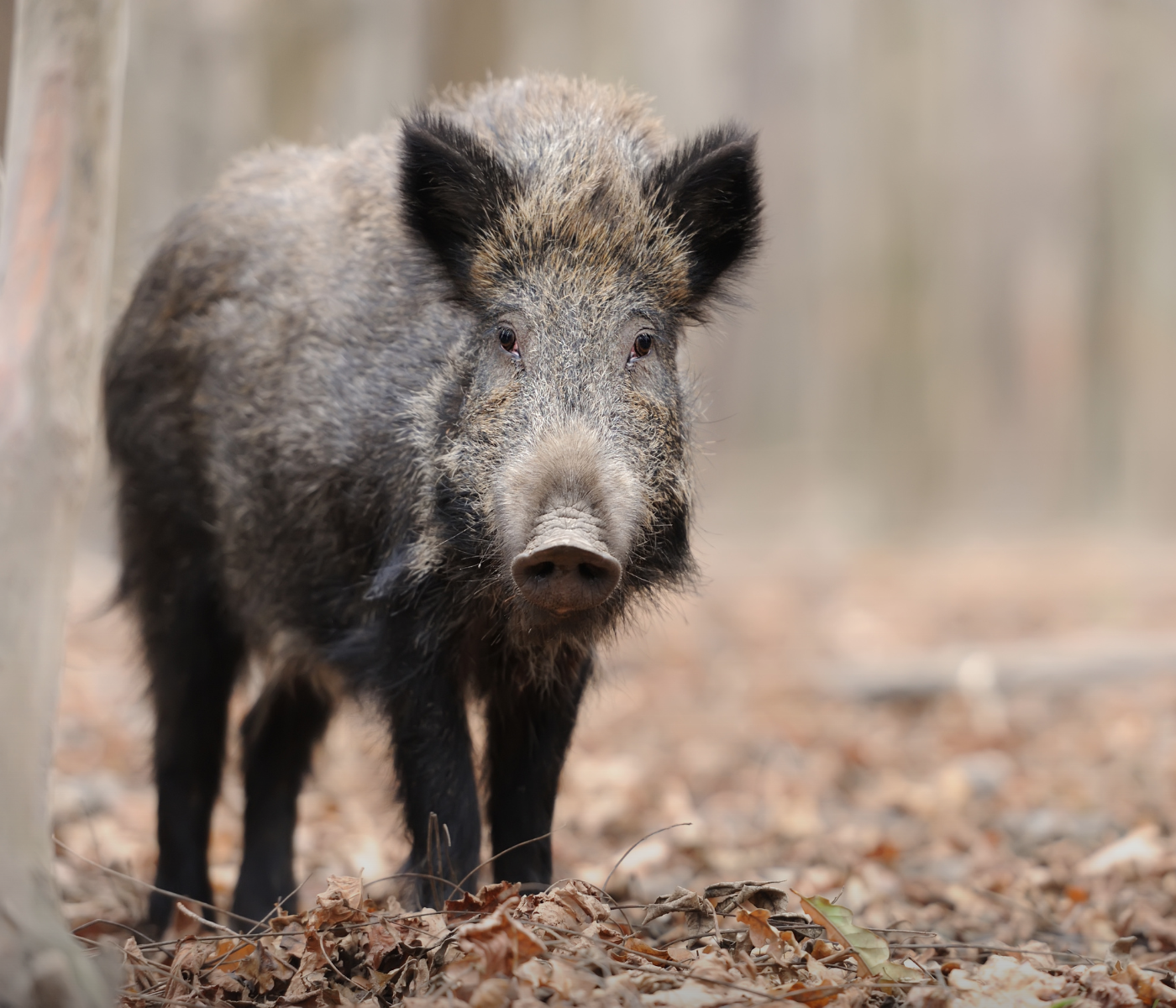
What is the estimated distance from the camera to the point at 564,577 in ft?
11.2

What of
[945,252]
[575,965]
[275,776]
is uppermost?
[945,252]

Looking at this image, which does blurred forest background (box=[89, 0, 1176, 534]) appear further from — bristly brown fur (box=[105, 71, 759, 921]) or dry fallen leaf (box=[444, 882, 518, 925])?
dry fallen leaf (box=[444, 882, 518, 925])

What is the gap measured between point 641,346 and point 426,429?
0.74 meters

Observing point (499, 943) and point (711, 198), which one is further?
point (711, 198)

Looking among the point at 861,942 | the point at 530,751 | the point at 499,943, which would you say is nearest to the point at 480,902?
the point at 499,943

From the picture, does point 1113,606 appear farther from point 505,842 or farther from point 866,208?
point 866,208

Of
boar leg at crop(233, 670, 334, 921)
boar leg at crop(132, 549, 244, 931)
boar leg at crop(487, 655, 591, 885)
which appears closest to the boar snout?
boar leg at crop(487, 655, 591, 885)

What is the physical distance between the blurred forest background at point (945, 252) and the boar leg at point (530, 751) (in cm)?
1547

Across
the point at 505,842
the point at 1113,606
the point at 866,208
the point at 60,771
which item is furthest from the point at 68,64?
the point at 866,208

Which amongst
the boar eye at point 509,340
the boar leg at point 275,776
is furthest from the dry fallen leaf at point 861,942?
the boar leg at point 275,776

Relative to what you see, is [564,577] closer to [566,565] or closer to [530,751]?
[566,565]

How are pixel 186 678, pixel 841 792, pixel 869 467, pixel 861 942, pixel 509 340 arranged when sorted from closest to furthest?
1. pixel 861 942
2. pixel 509 340
3. pixel 186 678
4. pixel 841 792
5. pixel 869 467

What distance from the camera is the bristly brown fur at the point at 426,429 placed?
399 cm

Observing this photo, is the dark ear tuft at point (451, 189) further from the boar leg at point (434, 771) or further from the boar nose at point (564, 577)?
the boar leg at point (434, 771)
